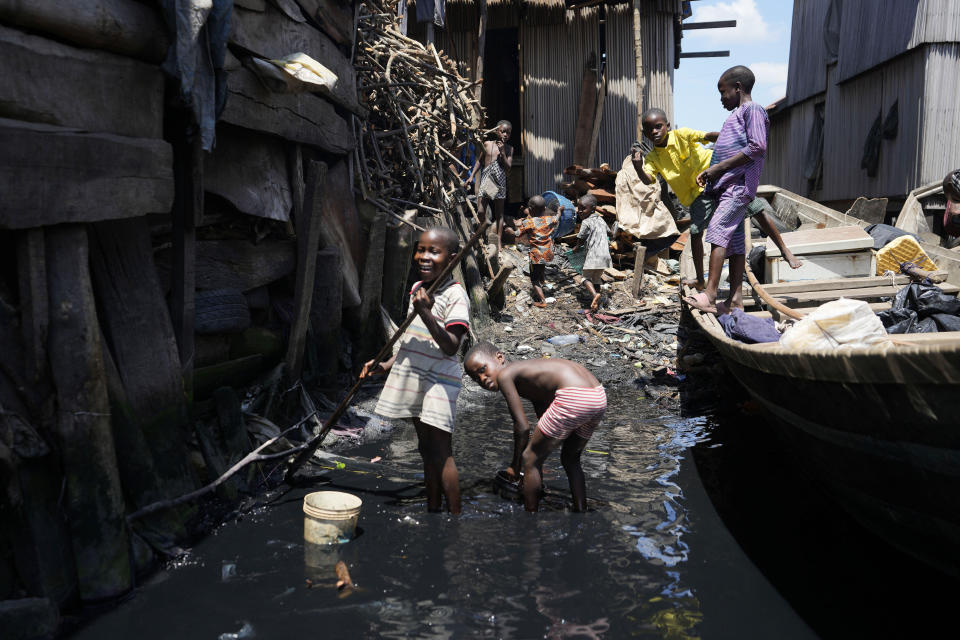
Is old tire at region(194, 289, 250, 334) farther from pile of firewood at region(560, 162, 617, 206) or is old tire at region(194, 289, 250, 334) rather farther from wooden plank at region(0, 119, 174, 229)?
pile of firewood at region(560, 162, 617, 206)

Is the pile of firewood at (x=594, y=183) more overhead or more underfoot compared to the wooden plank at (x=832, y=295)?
more overhead

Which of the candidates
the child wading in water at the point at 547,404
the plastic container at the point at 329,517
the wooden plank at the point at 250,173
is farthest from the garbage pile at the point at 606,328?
the plastic container at the point at 329,517

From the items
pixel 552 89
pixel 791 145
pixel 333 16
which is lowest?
pixel 333 16

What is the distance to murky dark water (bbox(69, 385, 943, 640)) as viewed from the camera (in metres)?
2.84

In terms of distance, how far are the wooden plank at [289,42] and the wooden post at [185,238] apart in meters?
0.88

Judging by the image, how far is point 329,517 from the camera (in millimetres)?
3445

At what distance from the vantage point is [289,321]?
506cm

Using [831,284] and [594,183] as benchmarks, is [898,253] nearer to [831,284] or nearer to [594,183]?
[831,284]

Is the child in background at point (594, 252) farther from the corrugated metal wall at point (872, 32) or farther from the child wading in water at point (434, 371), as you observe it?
the corrugated metal wall at point (872, 32)

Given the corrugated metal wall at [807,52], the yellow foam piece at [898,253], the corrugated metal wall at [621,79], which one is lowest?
the yellow foam piece at [898,253]

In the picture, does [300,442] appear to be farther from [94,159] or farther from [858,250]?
[858,250]

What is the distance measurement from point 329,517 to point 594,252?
674 centimetres

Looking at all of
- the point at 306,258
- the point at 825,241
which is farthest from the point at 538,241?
the point at 306,258

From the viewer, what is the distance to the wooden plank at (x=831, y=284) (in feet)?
19.6
